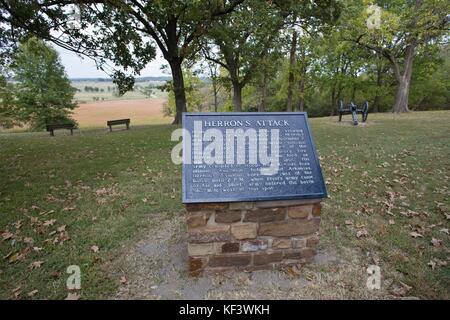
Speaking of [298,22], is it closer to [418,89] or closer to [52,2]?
[52,2]

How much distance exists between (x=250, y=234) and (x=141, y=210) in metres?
2.43

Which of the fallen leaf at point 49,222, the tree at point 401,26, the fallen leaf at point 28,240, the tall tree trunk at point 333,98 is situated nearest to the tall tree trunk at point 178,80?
the tree at point 401,26

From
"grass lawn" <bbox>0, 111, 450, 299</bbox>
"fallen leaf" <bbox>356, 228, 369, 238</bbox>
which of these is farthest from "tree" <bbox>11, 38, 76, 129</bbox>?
"fallen leaf" <bbox>356, 228, 369, 238</bbox>

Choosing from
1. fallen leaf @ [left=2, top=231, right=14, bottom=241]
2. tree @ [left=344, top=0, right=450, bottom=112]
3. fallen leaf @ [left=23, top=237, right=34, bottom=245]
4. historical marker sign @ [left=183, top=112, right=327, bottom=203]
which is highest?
tree @ [left=344, top=0, right=450, bottom=112]

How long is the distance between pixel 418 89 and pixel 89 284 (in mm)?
34547

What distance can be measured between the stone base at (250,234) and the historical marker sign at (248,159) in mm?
129

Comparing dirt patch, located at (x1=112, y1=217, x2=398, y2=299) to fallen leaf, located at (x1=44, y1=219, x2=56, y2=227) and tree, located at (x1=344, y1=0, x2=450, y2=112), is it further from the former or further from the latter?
tree, located at (x1=344, y1=0, x2=450, y2=112)

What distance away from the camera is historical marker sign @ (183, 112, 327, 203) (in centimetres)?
291

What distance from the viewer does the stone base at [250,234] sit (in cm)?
290

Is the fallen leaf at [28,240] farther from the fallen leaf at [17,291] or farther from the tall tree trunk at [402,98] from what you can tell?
the tall tree trunk at [402,98]

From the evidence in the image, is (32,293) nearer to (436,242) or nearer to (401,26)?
(436,242)

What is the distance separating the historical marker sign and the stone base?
5.1 inches

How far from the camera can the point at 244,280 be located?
9.87 feet
